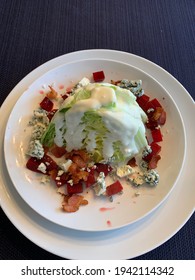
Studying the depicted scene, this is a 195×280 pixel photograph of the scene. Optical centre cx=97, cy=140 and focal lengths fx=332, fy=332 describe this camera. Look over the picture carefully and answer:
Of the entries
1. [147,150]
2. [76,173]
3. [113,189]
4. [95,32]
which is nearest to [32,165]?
[76,173]

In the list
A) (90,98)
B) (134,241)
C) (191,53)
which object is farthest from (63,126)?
(191,53)

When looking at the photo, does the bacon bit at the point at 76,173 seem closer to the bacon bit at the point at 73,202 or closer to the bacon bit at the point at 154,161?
the bacon bit at the point at 73,202

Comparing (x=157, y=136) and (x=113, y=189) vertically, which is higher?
(x=157, y=136)

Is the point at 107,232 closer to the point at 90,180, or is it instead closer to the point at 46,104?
the point at 90,180

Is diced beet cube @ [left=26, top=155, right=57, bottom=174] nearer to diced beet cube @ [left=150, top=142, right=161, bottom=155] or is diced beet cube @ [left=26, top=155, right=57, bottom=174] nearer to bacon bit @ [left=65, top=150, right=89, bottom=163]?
bacon bit @ [left=65, top=150, right=89, bottom=163]

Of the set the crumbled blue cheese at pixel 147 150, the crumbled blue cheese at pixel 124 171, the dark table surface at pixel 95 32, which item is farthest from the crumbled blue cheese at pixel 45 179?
the dark table surface at pixel 95 32

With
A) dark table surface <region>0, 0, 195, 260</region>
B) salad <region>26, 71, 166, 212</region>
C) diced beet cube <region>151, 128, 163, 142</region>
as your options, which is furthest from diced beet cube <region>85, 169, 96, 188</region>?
dark table surface <region>0, 0, 195, 260</region>
